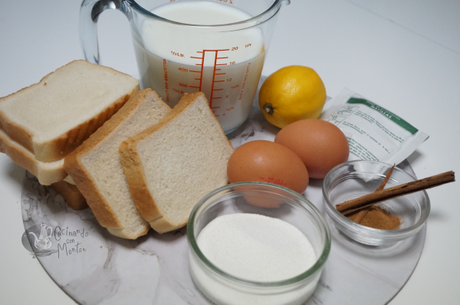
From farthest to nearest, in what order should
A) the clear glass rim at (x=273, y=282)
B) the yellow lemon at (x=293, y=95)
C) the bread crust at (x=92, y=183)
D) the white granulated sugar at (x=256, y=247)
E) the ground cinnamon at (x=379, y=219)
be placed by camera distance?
the yellow lemon at (x=293, y=95) → the ground cinnamon at (x=379, y=219) → the bread crust at (x=92, y=183) → the white granulated sugar at (x=256, y=247) → the clear glass rim at (x=273, y=282)

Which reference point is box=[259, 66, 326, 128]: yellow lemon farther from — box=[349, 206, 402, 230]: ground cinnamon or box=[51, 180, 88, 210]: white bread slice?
box=[51, 180, 88, 210]: white bread slice

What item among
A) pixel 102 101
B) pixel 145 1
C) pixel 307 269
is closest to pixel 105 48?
pixel 145 1

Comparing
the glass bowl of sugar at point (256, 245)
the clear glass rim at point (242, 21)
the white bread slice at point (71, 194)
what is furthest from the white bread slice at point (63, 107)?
the glass bowl of sugar at point (256, 245)

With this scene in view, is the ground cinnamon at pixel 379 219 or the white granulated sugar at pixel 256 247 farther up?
the white granulated sugar at pixel 256 247

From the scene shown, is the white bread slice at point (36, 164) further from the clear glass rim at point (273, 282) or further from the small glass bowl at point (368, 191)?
the small glass bowl at point (368, 191)

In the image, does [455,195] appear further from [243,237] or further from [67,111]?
[67,111]
